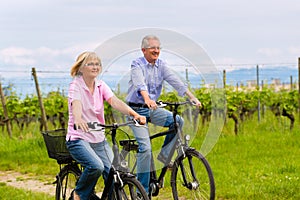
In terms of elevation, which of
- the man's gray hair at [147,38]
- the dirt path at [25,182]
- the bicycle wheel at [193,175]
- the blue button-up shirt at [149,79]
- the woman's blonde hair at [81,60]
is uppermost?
the man's gray hair at [147,38]

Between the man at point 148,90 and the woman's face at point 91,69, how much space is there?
0.68m

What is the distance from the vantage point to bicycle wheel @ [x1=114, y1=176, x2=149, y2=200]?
4074mm

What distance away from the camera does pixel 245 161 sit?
818 centimetres

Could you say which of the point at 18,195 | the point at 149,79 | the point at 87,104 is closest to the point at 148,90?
the point at 149,79

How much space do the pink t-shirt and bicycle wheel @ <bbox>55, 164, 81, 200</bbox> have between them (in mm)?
Answer: 598

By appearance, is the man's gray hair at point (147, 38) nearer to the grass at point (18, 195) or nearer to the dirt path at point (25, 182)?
the grass at point (18, 195)

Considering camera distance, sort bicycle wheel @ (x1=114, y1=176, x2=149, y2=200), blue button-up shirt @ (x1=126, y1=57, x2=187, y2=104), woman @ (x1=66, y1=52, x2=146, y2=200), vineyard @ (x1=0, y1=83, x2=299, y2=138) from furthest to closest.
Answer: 1. vineyard @ (x1=0, y1=83, x2=299, y2=138)
2. blue button-up shirt @ (x1=126, y1=57, x2=187, y2=104)
3. woman @ (x1=66, y1=52, x2=146, y2=200)
4. bicycle wheel @ (x1=114, y1=176, x2=149, y2=200)

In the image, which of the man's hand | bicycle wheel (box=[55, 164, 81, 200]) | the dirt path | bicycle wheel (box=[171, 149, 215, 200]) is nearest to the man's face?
the man's hand

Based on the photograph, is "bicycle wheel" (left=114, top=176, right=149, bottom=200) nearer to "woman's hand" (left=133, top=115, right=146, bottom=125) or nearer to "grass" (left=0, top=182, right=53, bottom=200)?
"woman's hand" (left=133, top=115, right=146, bottom=125)

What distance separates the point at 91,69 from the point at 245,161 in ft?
14.6

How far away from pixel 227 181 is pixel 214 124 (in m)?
1.30

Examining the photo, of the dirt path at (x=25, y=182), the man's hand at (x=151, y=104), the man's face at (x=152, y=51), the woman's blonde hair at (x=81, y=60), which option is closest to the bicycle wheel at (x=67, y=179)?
the man's hand at (x=151, y=104)

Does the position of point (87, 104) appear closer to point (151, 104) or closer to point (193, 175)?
point (151, 104)

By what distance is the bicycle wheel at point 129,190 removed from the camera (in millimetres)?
4074
